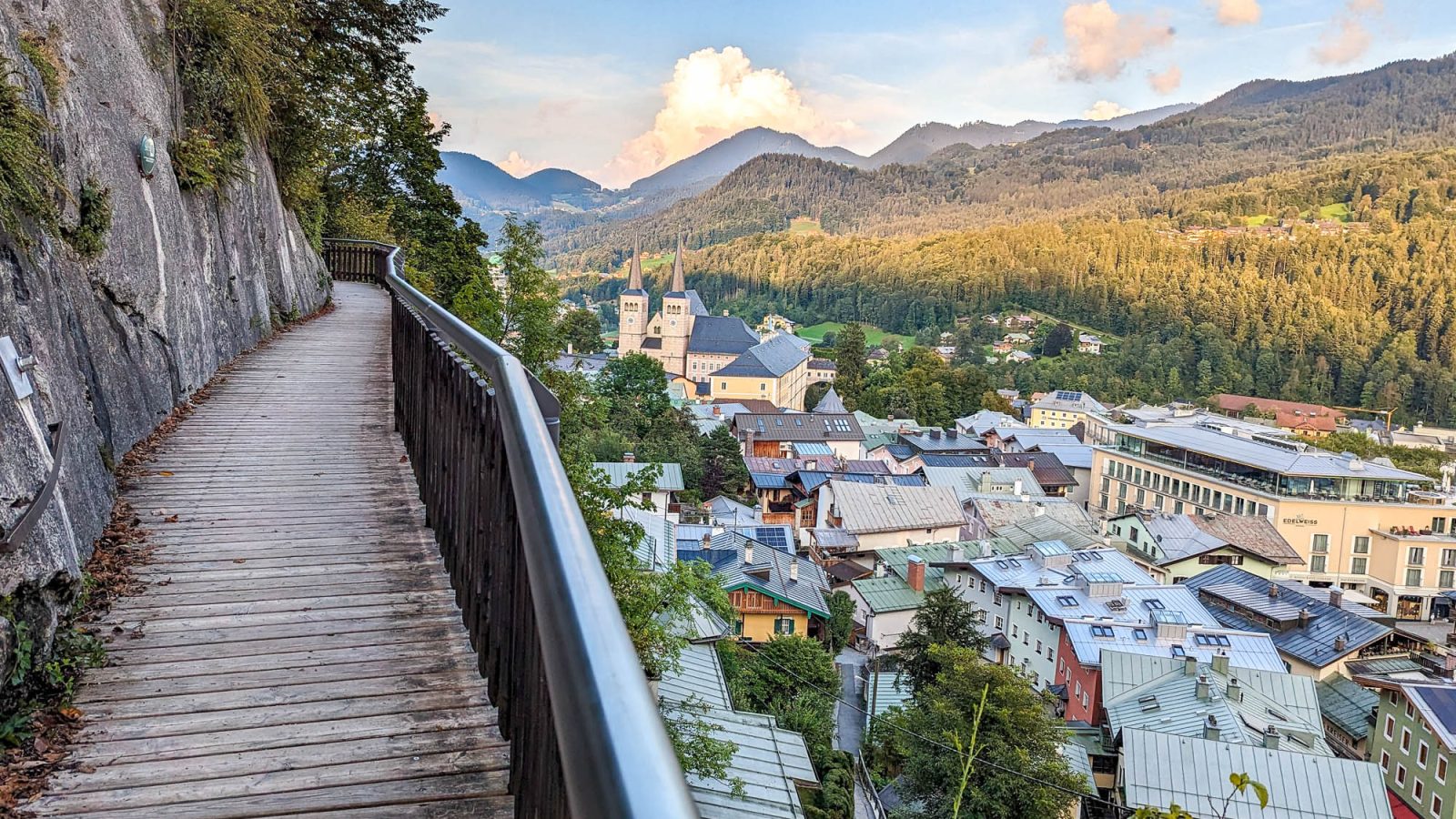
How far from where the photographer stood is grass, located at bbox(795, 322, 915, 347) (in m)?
141

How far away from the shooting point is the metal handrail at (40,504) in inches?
129

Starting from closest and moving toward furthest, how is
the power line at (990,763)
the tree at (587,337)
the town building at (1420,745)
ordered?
the power line at (990,763), the town building at (1420,745), the tree at (587,337)

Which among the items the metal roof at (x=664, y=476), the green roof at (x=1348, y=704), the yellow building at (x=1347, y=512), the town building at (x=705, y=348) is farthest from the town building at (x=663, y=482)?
the town building at (x=705, y=348)

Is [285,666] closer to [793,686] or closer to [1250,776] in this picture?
[1250,776]

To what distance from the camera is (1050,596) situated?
32.0 metres

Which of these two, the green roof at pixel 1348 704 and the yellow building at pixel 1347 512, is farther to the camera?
the yellow building at pixel 1347 512

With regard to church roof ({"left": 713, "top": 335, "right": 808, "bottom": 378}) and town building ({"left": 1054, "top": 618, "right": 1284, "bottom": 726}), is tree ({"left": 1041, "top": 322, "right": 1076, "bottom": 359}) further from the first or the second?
town building ({"left": 1054, "top": 618, "right": 1284, "bottom": 726})

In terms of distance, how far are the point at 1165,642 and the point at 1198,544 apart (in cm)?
1653

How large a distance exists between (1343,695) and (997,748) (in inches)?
678

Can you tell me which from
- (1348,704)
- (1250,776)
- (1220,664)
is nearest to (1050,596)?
(1220,664)

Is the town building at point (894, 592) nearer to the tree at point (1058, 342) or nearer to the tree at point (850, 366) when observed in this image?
the tree at point (850, 366)

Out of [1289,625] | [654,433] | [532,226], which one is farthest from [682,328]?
[532,226]

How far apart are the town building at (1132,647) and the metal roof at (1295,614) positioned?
16.5ft

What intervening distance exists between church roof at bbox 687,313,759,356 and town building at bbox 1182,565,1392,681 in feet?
215
